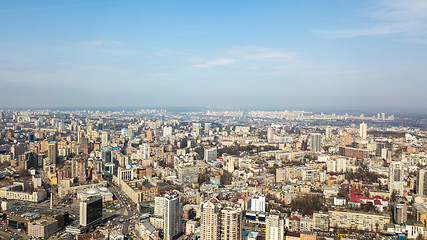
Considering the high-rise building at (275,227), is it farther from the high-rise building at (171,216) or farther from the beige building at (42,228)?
the beige building at (42,228)

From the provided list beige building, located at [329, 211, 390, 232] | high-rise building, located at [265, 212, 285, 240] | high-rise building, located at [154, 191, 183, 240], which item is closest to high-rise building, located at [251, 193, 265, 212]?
beige building, located at [329, 211, 390, 232]

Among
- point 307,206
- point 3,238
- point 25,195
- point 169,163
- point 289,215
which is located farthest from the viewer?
point 169,163

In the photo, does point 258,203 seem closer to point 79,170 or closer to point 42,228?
point 42,228

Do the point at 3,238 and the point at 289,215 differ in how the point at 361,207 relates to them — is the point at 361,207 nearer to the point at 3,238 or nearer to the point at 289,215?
the point at 289,215

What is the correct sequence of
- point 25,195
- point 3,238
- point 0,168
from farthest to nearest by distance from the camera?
1. point 0,168
2. point 25,195
3. point 3,238

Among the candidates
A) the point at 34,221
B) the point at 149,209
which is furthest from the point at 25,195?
the point at 149,209

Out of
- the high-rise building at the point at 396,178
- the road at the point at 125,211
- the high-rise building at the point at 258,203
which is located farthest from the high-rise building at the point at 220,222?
the high-rise building at the point at 396,178

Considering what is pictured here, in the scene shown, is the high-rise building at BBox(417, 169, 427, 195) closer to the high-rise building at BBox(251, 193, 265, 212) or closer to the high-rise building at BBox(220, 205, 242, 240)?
the high-rise building at BBox(251, 193, 265, 212)

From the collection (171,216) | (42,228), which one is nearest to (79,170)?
(42,228)
